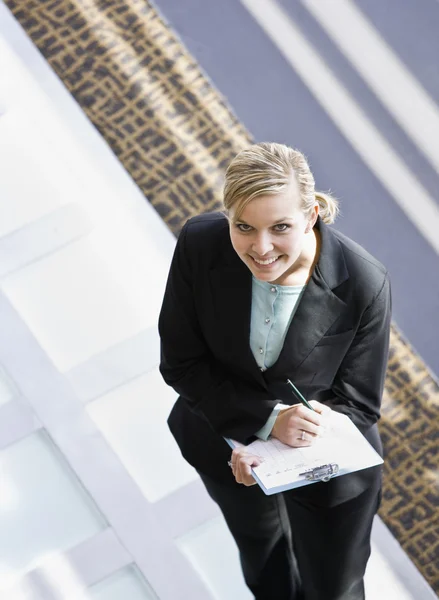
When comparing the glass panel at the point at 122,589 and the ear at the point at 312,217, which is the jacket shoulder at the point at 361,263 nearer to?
the ear at the point at 312,217

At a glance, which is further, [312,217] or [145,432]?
[145,432]

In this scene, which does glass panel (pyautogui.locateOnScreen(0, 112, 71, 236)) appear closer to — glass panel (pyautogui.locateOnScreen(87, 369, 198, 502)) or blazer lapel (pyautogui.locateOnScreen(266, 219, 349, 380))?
glass panel (pyautogui.locateOnScreen(87, 369, 198, 502))

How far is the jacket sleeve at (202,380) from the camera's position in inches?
78.9

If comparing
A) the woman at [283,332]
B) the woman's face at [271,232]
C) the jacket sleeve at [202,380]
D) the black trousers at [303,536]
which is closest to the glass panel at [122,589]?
the black trousers at [303,536]

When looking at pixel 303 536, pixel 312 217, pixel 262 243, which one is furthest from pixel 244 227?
pixel 303 536

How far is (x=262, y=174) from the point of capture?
1729 mm

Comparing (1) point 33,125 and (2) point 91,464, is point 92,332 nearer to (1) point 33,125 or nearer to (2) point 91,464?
(2) point 91,464

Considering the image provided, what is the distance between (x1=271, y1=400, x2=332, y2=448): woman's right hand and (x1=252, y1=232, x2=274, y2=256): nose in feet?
1.26

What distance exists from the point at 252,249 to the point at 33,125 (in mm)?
1715

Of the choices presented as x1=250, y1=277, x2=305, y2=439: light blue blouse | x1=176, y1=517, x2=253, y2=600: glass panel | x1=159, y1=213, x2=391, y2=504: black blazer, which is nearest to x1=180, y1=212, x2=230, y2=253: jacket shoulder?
x1=159, y1=213, x2=391, y2=504: black blazer

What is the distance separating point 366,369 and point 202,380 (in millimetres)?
355

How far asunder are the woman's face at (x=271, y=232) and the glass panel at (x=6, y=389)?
1.34 m

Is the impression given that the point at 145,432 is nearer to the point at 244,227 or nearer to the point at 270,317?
the point at 270,317

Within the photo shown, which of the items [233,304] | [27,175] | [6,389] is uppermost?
[27,175]
